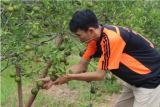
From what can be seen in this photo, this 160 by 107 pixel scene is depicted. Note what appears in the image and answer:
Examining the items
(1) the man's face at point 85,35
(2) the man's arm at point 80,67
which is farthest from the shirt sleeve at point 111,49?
(2) the man's arm at point 80,67

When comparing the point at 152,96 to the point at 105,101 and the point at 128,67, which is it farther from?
the point at 105,101

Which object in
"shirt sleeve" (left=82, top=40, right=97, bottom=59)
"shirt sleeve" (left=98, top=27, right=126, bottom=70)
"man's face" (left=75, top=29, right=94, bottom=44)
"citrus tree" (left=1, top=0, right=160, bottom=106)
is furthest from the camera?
"shirt sleeve" (left=82, top=40, right=97, bottom=59)

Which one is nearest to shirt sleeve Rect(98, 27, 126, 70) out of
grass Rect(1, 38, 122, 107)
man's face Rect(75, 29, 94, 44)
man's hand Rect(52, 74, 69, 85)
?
man's face Rect(75, 29, 94, 44)

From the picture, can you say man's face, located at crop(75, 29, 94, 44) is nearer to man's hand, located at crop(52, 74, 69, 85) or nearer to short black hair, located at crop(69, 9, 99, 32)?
short black hair, located at crop(69, 9, 99, 32)

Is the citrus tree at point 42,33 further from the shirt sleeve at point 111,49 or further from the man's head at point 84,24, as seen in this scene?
the shirt sleeve at point 111,49

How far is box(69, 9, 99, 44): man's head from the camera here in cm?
186

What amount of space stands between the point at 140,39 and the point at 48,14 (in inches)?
42.2

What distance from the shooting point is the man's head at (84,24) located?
1.86 m

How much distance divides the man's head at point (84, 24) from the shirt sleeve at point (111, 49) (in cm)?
13

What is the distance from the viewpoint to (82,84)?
4.95 m

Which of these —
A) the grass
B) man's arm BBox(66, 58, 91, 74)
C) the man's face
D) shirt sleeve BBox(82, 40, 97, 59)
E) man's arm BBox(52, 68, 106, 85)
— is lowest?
the grass

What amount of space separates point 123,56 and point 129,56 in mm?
57

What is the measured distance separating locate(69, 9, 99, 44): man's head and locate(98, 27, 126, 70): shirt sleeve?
0.43ft

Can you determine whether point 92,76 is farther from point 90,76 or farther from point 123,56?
point 123,56
